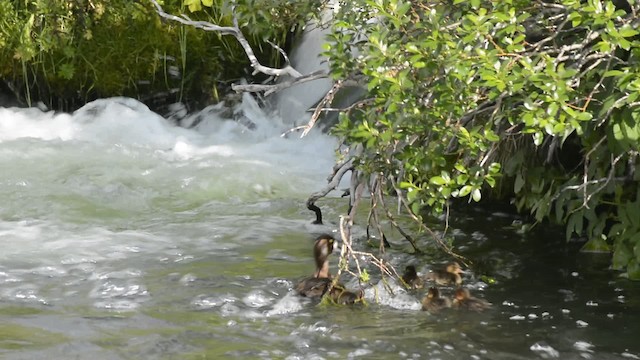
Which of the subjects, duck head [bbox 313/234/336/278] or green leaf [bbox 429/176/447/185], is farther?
duck head [bbox 313/234/336/278]

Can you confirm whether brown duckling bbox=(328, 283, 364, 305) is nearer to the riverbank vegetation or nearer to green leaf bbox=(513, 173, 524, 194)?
the riverbank vegetation

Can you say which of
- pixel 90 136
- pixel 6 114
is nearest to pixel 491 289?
pixel 90 136

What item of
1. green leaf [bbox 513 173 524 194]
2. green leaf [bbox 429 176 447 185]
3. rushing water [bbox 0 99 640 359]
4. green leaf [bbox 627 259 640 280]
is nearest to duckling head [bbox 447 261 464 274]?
rushing water [bbox 0 99 640 359]

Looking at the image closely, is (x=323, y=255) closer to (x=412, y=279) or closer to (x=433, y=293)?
(x=412, y=279)

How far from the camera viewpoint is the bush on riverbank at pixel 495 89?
14.3 feet

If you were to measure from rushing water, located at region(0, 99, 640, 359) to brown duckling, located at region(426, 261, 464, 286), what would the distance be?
0.12m

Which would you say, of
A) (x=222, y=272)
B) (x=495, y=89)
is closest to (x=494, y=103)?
(x=495, y=89)

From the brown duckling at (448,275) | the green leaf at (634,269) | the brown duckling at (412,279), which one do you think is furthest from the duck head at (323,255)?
the green leaf at (634,269)

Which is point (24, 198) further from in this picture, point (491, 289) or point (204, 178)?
point (491, 289)

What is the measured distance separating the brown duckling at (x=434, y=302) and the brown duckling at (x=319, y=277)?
0.51 meters

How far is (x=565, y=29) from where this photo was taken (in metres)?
5.43

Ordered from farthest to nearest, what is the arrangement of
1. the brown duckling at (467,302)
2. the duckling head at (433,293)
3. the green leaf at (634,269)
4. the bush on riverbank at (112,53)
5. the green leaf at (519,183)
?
1. the bush on riverbank at (112,53)
2. the green leaf at (519,183)
3. the green leaf at (634,269)
4. the duckling head at (433,293)
5. the brown duckling at (467,302)

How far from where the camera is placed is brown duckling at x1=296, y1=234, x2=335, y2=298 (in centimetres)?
563

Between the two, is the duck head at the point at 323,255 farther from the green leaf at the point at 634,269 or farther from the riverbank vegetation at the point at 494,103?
the green leaf at the point at 634,269
